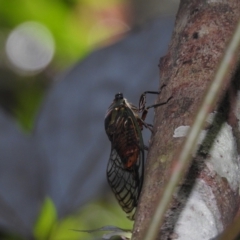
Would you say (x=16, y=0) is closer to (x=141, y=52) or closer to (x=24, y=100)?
(x=24, y=100)

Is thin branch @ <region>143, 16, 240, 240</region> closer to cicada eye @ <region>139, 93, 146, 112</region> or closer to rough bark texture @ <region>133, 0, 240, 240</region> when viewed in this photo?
rough bark texture @ <region>133, 0, 240, 240</region>

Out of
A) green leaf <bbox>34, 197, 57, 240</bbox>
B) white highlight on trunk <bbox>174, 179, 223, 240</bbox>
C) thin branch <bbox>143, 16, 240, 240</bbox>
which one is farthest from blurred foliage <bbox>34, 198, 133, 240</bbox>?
thin branch <bbox>143, 16, 240, 240</bbox>

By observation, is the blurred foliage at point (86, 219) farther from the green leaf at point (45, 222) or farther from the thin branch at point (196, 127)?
the thin branch at point (196, 127)

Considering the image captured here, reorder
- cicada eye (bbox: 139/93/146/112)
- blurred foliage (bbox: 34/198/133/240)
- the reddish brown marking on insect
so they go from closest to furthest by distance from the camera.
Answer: the reddish brown marking on insect < cicada eye (bbox: 139/93/146/112) < blurred foliage (bbox: 34/198/133/240)

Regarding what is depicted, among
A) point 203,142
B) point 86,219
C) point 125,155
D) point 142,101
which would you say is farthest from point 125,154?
point 86,219

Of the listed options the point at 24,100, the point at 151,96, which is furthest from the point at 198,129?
the point at 24,100

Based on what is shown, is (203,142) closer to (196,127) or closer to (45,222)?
(196,127)

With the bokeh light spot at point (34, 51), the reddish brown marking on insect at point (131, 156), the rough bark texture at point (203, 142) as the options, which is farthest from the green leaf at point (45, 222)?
the rough bark texture at point (203, 142)
